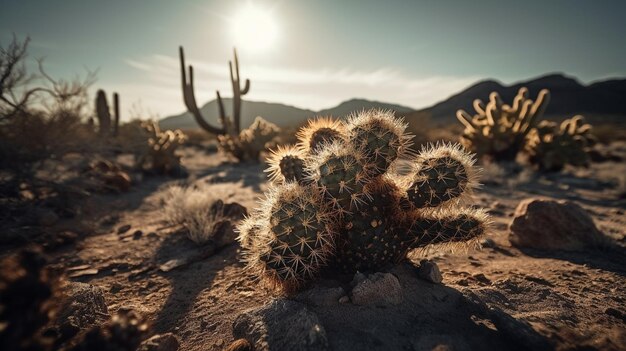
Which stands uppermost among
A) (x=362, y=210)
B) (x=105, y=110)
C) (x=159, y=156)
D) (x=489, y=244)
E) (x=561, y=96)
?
(x=561, y=96)

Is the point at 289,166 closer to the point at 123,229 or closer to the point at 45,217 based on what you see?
the point at 123,229

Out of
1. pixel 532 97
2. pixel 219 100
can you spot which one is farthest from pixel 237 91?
pixel 532 97

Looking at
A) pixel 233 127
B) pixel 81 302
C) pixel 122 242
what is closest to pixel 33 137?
pixel 122 242

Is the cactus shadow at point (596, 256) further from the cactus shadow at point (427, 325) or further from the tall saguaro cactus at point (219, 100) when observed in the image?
the tall saguaro cactus at point (219, 100)

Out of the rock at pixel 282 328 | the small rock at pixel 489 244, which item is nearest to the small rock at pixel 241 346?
the rock at pixel 282 328

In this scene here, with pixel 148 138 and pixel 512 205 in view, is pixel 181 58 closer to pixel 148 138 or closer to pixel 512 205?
pixel 148 138

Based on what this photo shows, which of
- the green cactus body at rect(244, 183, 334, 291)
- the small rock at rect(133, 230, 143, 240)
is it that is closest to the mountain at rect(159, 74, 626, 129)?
the small rock at rect(133, 230, 143, 240)
